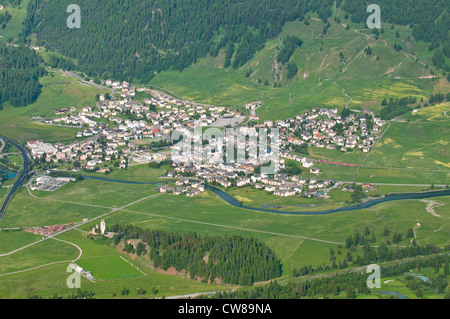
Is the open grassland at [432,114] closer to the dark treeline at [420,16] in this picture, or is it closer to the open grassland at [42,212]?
the dark treeline at [420,16]

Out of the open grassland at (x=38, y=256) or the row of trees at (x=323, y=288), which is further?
the open grassland at (x=38, y=256)

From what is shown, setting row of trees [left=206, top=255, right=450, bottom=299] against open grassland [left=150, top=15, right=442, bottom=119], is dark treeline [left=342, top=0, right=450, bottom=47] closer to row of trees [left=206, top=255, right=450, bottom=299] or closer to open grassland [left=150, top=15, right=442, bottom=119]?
open grassland [left=150, top=15, right=442, bottom=119]

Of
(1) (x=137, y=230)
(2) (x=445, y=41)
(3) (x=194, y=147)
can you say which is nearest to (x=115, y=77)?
(3) (x=194, y=147)

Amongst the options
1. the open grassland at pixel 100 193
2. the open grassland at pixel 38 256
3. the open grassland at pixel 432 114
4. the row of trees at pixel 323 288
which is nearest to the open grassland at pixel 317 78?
the open grassland at pixel 432 114

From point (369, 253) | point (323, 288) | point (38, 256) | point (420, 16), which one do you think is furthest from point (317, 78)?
point (323, 288)

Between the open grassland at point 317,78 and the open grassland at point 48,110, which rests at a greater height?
the open grassland at point 317,78

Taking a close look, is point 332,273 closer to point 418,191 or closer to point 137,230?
point 137,230

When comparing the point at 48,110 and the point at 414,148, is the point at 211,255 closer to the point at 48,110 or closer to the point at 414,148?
the point at 414,148

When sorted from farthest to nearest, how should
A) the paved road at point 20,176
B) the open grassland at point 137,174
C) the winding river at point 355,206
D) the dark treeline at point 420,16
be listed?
1. the dark treeline at point 420,16
2. the open grassland at point 137,174
3. the paved road at point 20,176
4. the winding river at point 355,206
